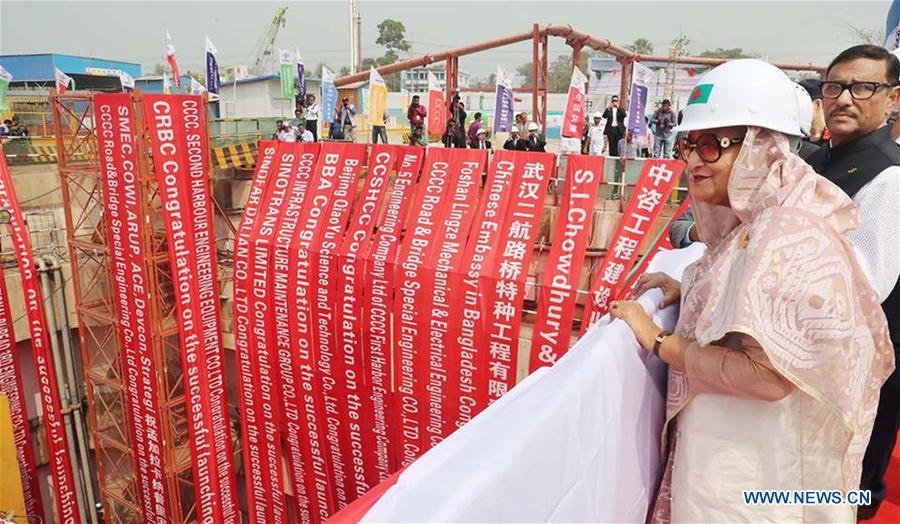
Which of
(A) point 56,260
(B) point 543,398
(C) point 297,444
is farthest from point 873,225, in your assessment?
(A) point 56,260

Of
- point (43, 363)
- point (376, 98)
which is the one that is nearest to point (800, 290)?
point (43, 363)

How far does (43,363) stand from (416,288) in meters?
4.56

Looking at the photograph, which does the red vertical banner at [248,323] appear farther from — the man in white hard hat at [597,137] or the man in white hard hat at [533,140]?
the man in white hard hat at [597,137]

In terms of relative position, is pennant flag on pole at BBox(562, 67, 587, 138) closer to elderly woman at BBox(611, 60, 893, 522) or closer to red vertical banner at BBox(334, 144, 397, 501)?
red vertical banner at BBox(334, 144, 397, 501)

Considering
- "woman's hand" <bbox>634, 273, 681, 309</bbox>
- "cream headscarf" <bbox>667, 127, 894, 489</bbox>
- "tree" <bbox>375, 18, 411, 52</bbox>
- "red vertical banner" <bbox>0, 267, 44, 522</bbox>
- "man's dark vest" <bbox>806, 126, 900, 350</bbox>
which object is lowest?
"red vertical banner" <bbox>0, 267, 44, 522</bbox>

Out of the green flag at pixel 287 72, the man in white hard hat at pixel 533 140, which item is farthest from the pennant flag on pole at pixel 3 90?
the man in white hard hat at pixel 533 140

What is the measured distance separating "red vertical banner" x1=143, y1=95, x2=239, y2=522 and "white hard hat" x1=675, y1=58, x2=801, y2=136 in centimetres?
544

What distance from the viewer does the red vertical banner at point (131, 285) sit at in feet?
18.4

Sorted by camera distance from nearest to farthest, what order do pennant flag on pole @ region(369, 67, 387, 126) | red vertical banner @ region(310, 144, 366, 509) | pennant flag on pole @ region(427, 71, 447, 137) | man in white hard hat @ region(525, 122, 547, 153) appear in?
red vertical banner @ region(310, 144, 366, 509) → man in white hard hat @ region(525, 122, 547, 153) → pennant flag on pole @ region(369, 67, 387, 126) → pennant flag on pole @ region(427, 71, 447, 137)

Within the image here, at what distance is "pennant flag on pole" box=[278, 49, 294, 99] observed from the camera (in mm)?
11781

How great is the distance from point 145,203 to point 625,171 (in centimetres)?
466

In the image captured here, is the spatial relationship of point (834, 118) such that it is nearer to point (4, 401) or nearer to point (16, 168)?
point (4, 401)

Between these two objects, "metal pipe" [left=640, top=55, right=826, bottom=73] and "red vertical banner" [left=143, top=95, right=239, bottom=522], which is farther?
"metal pipe" [left=640, top=55, right=826, bottom=73]

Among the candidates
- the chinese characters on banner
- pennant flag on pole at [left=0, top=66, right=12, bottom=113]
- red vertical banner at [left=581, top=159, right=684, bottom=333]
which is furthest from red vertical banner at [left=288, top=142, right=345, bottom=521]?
pennant flag on pole at [left=0, top=66, right=12, bottom=113]
